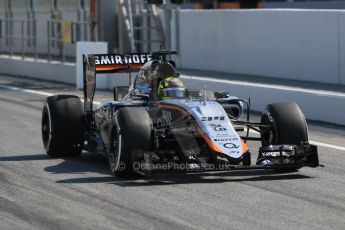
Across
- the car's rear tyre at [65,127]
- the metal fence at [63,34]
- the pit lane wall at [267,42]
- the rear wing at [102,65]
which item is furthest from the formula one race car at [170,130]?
the metal fence at [63,34]

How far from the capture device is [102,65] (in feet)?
45.0

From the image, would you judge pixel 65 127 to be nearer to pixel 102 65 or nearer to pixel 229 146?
pixel 102 65

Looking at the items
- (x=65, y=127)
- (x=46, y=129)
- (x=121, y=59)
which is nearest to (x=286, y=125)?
(x=65, y=127)

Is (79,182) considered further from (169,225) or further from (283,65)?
(283,65)

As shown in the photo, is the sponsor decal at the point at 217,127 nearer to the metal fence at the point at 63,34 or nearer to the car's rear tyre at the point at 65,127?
the car's rear tyre at the point at 65,127

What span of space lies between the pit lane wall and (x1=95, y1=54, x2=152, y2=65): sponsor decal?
288 inches

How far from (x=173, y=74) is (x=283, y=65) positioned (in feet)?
33.5

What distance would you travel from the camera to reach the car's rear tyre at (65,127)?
1280cm

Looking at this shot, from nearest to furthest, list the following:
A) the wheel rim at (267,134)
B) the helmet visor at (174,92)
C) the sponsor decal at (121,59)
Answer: the wheel rim at (267,134) → the helmet visor at (174,92) → the sponsor decal at (121,59)

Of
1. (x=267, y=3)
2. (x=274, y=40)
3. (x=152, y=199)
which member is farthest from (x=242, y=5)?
(x=152, y=199)

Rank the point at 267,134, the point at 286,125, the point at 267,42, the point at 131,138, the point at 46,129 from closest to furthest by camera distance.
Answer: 1. the point at 131,138
2. the point at 286,125
3. the point at 267,134
4. the point at 46,129
5. the point at 267,42

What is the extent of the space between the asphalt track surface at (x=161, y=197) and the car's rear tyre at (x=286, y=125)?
15.7 inches

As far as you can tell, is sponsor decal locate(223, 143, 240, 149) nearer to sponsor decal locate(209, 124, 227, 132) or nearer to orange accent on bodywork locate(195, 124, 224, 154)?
orange accent on bodywork locate(195, 124, 224, 154)

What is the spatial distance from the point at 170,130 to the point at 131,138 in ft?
2.01
